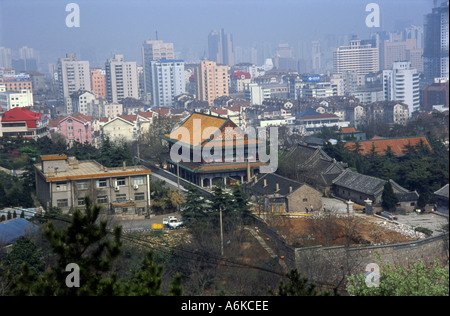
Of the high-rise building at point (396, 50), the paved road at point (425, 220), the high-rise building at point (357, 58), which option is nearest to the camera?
the paved road at point (425, 220)

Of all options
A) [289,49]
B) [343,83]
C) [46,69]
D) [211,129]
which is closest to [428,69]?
[343,83]

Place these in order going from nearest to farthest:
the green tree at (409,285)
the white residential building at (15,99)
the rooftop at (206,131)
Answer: the green tree at (409,285)
the rooftop at (206,131)
the white residential building at (15,99)

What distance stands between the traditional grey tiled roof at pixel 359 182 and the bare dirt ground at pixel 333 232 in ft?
2.71

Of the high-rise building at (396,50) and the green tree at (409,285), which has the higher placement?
the high-rise building at (396,50)

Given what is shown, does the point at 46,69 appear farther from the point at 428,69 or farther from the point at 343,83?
the point at 428,69

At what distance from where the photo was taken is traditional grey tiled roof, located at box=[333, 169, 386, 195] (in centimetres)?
636

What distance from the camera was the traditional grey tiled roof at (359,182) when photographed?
6.36m

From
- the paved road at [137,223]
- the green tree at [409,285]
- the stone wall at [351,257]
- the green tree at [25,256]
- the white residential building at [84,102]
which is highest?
the white residential building at [84,102]

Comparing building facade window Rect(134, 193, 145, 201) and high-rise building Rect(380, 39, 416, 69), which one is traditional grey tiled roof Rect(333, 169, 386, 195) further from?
high-rise building Rect(380, 39, 416, 69)

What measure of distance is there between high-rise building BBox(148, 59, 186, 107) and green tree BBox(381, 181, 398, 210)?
17.0 m

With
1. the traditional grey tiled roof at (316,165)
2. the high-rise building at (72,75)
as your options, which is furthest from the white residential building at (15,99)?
the traditional grey tiled roof at (316,165)

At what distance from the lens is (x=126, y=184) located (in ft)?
20.9

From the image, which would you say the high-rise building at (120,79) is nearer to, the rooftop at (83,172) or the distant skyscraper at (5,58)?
the distant skyscraper at (5,58)

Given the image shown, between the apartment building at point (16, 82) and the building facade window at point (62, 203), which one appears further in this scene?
the apartment building at point (16, 82)
